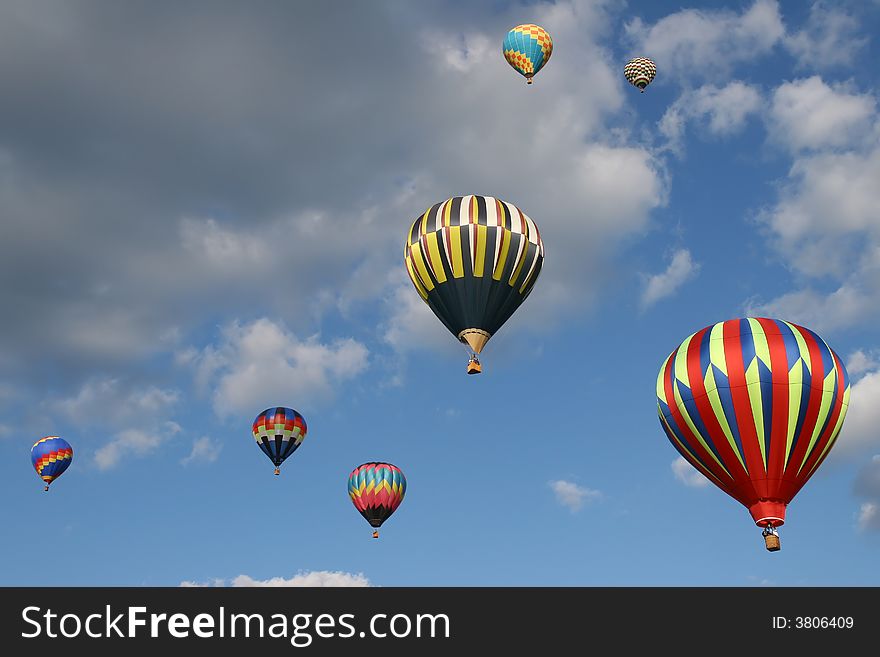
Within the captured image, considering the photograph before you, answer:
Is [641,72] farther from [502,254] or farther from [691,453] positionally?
[691,453]

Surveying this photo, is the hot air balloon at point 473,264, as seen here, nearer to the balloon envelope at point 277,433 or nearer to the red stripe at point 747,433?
the red stripe at point 747,433

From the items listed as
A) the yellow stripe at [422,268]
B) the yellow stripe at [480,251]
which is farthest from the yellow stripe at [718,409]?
the yellow stripe at [422,268]

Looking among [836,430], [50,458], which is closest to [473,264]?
[836,430]

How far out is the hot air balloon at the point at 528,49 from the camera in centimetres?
5306

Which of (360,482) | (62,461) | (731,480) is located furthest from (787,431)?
(62,461)

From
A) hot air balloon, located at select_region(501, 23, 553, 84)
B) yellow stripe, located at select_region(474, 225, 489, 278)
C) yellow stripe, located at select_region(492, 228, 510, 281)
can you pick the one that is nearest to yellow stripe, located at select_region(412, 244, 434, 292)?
yellow stripe, located at select_region(474, 225, 489, 278)

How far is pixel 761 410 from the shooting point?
93.4ft

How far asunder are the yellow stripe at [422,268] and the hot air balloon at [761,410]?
10.6 meters

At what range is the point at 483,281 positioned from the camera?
35562 mm

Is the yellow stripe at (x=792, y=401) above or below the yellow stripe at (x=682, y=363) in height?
below

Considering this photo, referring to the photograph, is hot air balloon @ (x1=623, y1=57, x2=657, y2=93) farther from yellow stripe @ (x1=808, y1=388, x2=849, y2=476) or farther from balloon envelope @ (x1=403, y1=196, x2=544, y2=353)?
yellow stripe @ (x1=808, y1=388, x2=849, y2=476)

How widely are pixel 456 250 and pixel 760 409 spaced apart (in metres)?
12.8

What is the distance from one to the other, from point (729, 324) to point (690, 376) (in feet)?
7.66

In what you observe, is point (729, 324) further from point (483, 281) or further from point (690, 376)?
point (483, 281)
